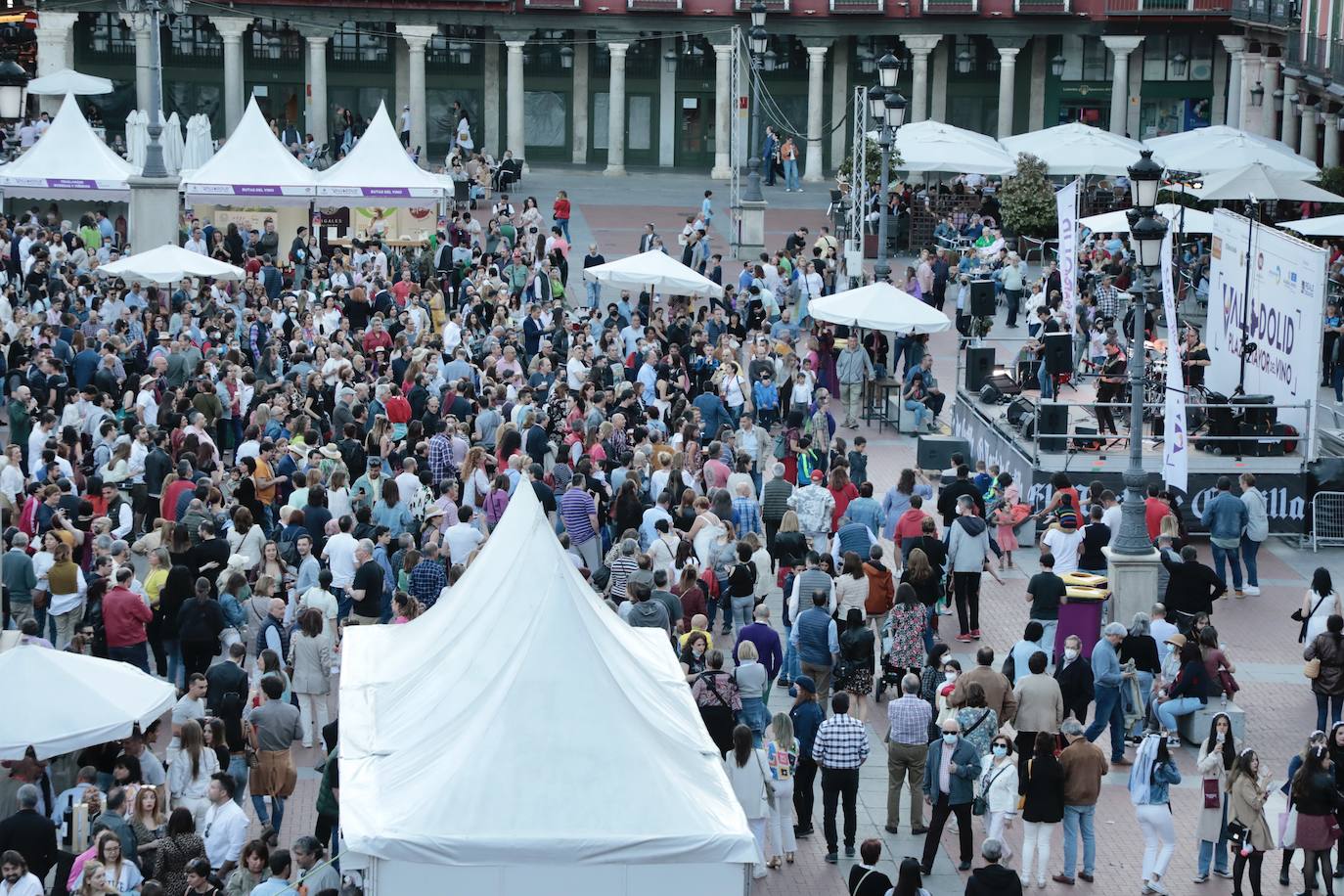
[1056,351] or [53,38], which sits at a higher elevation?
[53,38]

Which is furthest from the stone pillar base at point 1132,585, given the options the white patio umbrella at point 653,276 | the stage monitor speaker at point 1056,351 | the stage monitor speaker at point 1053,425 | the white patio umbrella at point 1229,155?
the white patio umbrella at point 1229,155

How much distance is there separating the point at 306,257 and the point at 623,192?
2030 centimetres

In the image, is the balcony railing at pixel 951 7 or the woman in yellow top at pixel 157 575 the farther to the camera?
the balcony railing at pixel 951 7

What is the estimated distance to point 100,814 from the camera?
42.4ft

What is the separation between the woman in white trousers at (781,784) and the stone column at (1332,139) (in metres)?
36.1

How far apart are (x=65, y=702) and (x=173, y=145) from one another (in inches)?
1126

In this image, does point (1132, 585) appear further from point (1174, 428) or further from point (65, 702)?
point (65, 702)

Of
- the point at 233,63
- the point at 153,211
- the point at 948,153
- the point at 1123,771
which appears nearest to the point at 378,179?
the point at 153,211

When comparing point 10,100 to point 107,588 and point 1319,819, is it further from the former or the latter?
point 1319,819

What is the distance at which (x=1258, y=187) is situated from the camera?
127ft

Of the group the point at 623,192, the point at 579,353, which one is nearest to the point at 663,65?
the point at 623,192

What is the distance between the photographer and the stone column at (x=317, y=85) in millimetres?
57719

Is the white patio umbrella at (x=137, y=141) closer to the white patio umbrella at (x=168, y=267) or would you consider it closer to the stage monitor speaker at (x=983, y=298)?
the white patio umbrella at (x=168, y=267)

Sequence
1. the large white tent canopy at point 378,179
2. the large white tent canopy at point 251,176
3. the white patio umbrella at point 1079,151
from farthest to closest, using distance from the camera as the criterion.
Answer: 1. the white patio umbrella at point 1079,151
2. the large white tent canopy at point 378,179
3. the large white tent canopy at point 251,176
